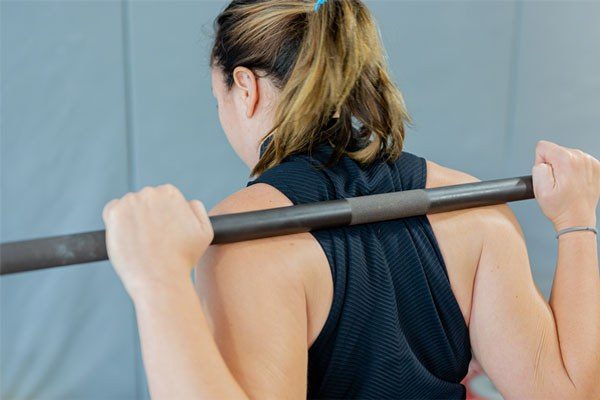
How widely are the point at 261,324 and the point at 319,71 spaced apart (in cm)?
34

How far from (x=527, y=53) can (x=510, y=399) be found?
5.29 ft

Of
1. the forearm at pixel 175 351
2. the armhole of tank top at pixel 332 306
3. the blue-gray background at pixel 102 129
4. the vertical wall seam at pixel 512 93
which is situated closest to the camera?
the forearm at pixel 175 351

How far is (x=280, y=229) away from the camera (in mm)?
831

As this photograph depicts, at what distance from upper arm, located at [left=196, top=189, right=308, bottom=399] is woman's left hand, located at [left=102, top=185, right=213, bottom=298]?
6 cm

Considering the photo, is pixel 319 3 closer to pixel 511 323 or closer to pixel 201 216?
pixel 201 216

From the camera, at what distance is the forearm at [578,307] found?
0.99m

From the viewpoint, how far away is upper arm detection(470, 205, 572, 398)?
97 cm

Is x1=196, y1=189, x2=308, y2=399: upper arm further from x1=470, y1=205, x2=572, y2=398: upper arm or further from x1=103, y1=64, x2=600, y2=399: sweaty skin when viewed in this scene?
x1=470, y1=205, x2=572, y2=398: upper arm

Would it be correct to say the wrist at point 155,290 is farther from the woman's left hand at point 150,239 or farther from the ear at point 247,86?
the ear at point 247,86

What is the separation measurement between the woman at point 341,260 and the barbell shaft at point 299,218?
25 mm

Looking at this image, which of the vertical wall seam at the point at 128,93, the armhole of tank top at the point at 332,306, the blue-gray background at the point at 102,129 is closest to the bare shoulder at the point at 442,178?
the armhole of tank top at the point at 332,306

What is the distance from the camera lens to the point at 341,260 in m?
0.86

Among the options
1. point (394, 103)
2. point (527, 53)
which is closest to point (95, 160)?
point (394, 103)

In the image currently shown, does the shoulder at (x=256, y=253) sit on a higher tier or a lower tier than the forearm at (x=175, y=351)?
higher
